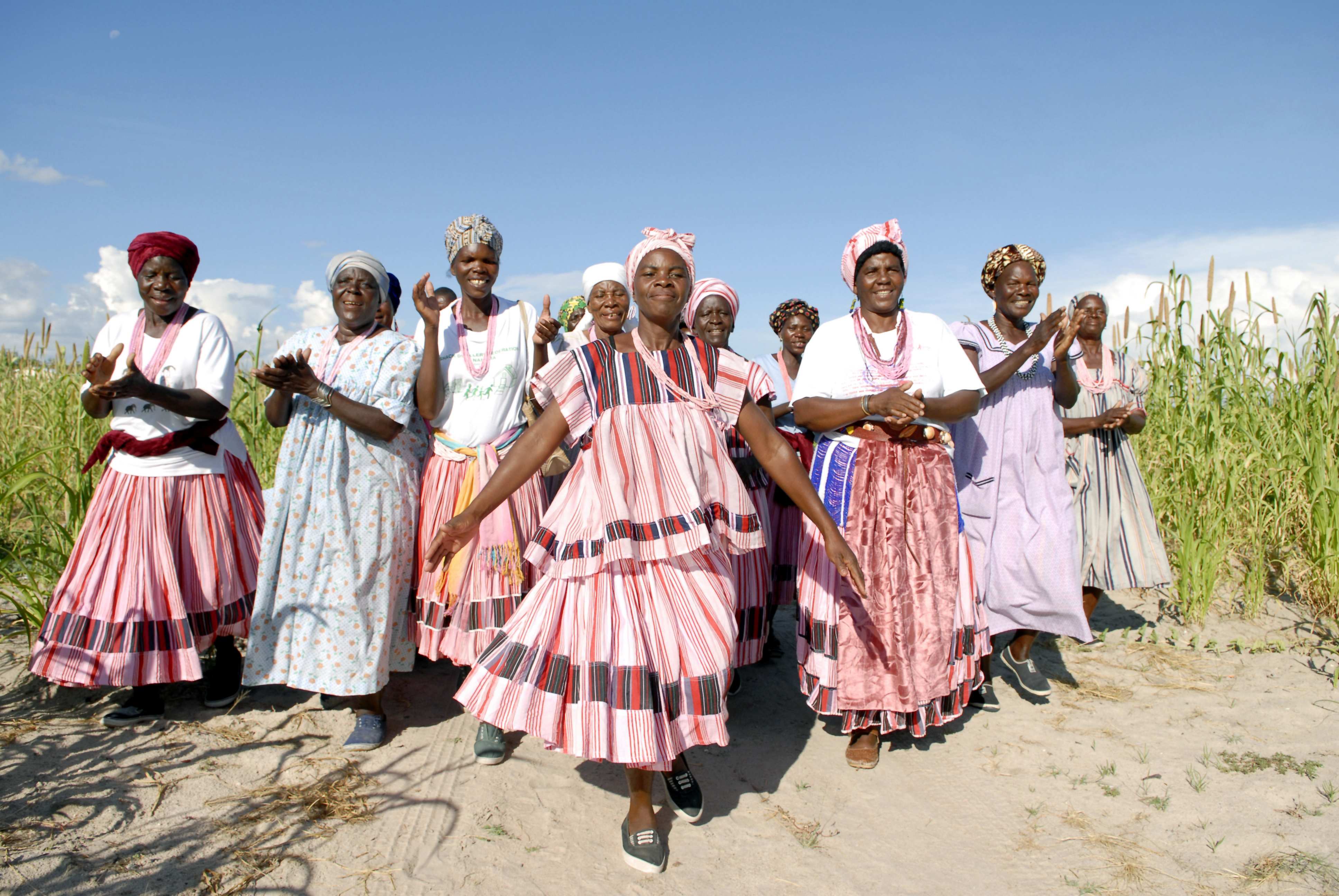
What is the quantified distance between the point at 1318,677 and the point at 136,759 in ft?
19.0

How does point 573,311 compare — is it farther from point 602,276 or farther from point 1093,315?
point 1093,315

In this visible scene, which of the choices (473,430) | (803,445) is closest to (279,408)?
(473,430)

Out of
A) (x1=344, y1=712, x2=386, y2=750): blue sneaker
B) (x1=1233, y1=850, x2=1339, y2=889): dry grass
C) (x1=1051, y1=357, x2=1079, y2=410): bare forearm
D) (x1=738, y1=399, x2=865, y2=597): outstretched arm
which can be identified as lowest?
(x1=1233, y1=850, x2=1339, y2=889): dry grass

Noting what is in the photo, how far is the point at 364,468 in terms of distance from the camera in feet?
12.0

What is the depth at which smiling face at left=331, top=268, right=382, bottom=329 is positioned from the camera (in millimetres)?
3688

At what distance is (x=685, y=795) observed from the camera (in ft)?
10.3

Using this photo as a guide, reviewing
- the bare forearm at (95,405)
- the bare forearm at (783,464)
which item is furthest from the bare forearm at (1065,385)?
the bare forearm at (95,405)

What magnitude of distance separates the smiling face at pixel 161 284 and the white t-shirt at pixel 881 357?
288cm

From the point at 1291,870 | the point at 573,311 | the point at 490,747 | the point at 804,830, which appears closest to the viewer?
the point at 1291,870

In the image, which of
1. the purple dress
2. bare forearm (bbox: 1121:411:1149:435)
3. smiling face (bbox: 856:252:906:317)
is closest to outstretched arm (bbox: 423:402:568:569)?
smiling face (bbox: 856:252:906:317)

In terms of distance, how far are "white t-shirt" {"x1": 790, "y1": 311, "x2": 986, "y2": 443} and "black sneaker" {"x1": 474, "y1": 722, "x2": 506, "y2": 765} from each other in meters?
1.96

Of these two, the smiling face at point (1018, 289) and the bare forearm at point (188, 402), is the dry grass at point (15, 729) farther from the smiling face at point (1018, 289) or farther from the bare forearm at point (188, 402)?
the smiling face at point (1018, 289)

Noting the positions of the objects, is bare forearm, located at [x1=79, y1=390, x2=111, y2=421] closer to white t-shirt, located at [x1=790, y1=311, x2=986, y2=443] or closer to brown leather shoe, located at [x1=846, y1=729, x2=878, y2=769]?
white t-shirt, located at [x1=790, y1=311, x2=986, y2=443]

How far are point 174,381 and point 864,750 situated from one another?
11.5 ft
